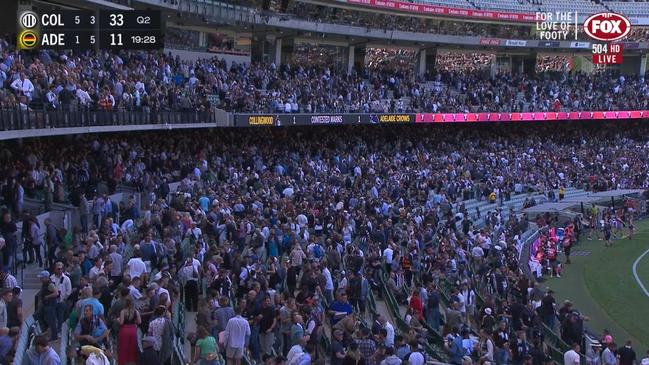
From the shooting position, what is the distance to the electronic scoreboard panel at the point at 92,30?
18.7 meters

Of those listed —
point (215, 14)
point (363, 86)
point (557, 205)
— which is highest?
point (215, 14)

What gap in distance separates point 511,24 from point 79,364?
5112 centimetres

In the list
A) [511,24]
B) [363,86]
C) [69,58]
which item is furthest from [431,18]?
[69,58]

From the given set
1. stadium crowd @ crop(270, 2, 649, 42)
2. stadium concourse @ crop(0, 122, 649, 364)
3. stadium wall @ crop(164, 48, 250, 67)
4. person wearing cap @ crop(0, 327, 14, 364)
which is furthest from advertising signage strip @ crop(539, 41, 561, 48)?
person wearing cap @ crop(0, 327, 14, 364)

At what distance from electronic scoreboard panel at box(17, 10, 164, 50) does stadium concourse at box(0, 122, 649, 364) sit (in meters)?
2.89

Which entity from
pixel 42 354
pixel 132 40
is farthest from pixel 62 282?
pixel 132 40

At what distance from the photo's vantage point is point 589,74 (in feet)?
201

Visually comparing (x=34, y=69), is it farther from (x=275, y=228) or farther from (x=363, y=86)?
(x=363, y=86)

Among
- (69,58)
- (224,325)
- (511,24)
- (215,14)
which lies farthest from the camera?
(511,24)

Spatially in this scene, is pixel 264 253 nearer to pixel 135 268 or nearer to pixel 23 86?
pixel 135 268

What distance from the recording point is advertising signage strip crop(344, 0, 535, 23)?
163 ft

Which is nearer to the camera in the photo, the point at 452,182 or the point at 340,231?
the point at 340,231

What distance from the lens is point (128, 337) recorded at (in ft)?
35.3

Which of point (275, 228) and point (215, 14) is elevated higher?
point (215, 14)
